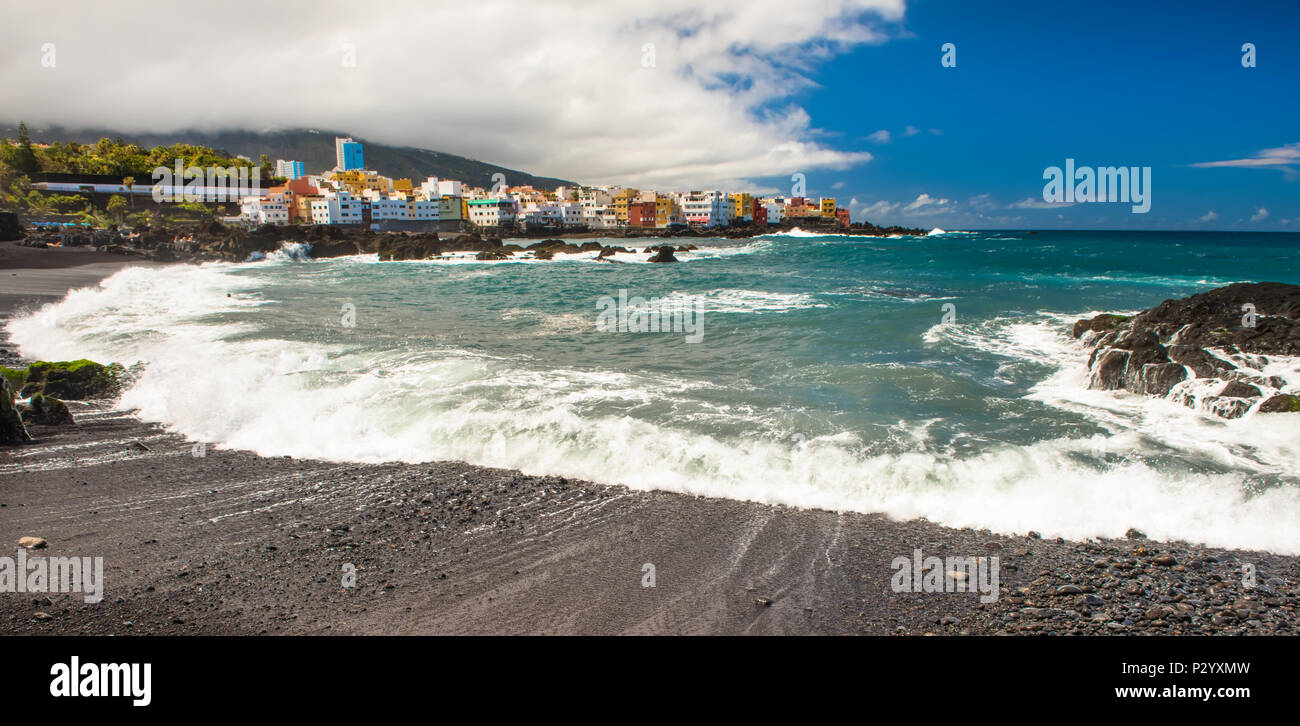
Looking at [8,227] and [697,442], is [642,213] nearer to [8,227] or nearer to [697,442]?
[8,227]

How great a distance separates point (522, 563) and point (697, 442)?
138 inches

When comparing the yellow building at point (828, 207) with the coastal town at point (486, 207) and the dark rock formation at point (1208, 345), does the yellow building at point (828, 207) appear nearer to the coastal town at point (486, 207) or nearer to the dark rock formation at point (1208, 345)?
the coastal town at point (486, 207)

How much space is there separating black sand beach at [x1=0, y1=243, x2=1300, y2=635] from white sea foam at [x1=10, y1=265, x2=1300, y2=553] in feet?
1.78

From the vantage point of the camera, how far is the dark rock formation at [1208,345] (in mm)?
10648

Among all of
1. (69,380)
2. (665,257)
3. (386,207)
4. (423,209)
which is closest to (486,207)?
(423,209)

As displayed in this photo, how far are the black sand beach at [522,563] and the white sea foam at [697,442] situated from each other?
54cm

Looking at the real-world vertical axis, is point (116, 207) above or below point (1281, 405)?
above

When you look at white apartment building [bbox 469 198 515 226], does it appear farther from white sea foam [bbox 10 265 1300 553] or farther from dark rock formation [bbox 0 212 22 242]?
white sea foam [bbox 10 265 1300 553]

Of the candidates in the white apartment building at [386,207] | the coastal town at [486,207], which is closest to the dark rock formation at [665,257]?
the coastal town at [486,207]

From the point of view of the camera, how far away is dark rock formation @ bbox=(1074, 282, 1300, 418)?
1065cm

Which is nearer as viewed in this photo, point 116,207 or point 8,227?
point 8,227

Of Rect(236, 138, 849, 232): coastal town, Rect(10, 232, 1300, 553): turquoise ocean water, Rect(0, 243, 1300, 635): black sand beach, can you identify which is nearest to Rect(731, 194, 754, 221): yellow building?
Rect(236, 138, 849, 232): coastal town

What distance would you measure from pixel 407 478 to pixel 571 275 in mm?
34862

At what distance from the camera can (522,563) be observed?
5.53 meters
